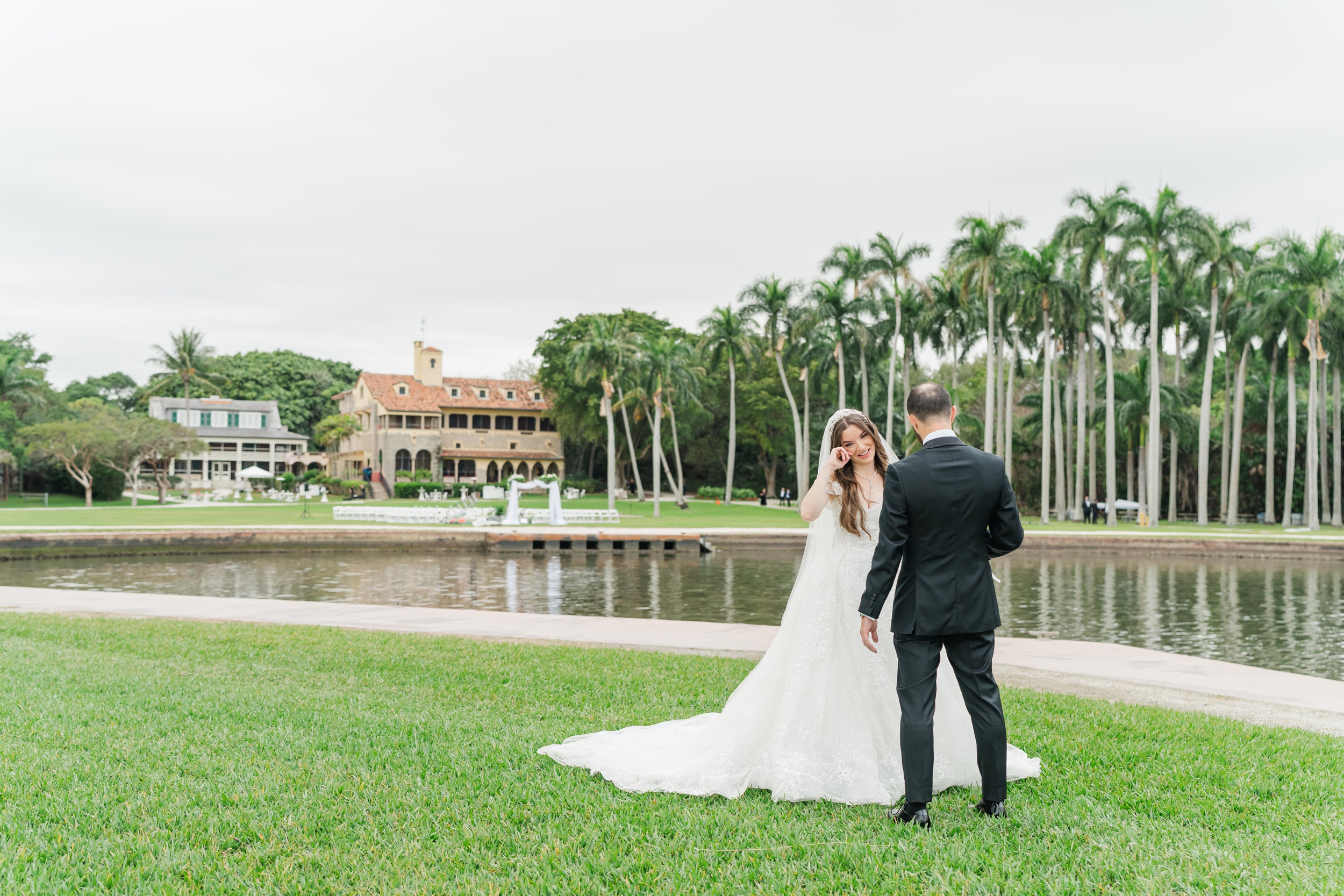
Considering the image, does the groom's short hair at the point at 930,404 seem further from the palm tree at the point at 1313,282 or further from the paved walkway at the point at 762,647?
the palm tree at the point at 1313,282

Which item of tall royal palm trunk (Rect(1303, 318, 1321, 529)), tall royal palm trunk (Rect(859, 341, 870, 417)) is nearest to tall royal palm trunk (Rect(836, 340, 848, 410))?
tall royal palm trunk (Rect(859, 341, 870, 417))

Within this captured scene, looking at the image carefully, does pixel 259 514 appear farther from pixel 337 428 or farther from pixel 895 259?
pixel 895 259

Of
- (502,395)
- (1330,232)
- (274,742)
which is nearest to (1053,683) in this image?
(274,742)

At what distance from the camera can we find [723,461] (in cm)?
6097

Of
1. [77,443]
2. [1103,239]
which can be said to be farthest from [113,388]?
[1103,239]

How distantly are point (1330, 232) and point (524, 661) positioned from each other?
37.7 m

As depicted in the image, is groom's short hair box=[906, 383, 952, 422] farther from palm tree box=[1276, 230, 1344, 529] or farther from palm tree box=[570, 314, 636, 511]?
palm tree box=[1276, 230, 1344, 529]

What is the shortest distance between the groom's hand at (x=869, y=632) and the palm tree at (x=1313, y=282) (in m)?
35.7

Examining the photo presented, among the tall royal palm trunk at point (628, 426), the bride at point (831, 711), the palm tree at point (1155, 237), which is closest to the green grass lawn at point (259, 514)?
the tall royal palm trunk at point (628, 426)

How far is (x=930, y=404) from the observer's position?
3.93m

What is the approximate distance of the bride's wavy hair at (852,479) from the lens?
4.33 meters

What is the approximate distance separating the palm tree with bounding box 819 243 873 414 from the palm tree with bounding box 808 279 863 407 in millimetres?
25

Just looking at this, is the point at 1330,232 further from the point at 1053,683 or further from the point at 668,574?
the point at 1053,683

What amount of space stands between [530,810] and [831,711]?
1.44 m
